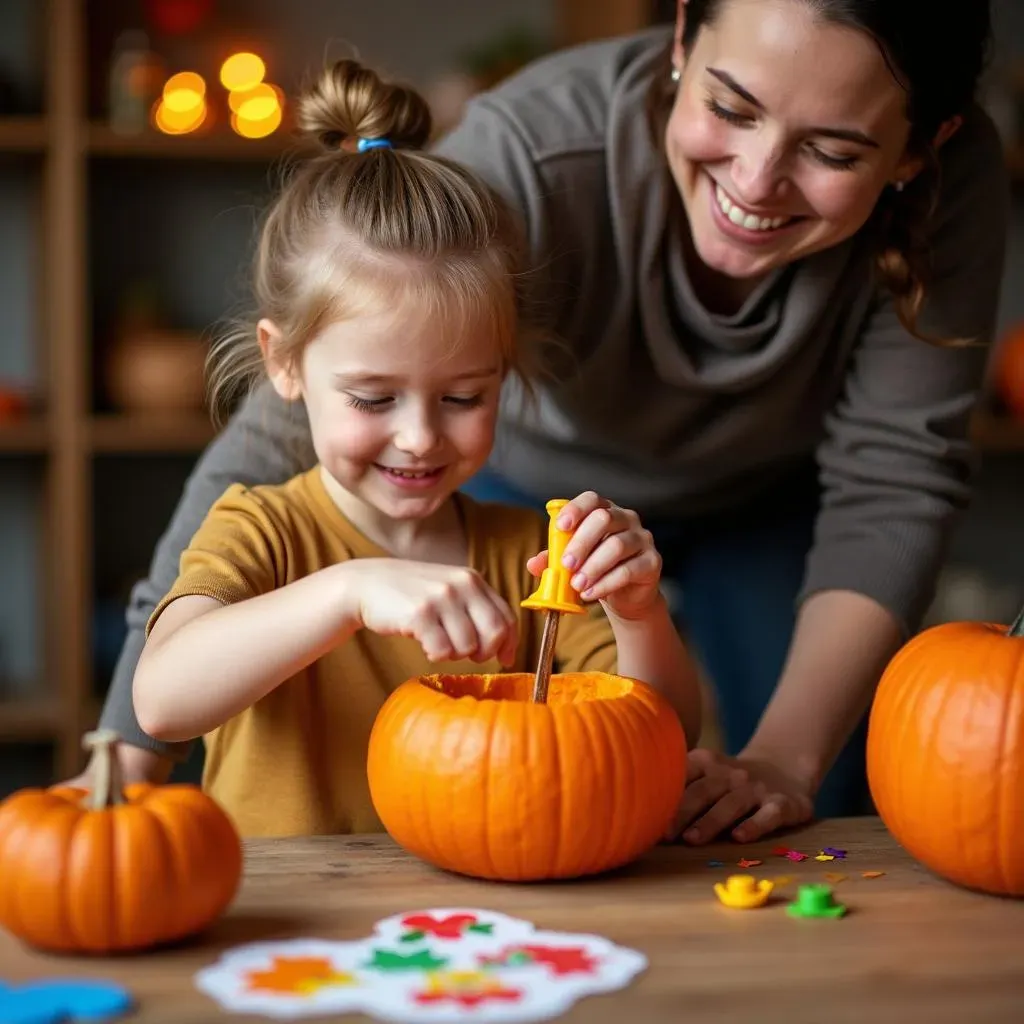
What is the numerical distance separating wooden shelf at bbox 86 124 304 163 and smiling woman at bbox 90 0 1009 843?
1.46 m

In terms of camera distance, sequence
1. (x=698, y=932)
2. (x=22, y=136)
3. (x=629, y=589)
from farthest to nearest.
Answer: (x=22, y=136) < (x=629, y=589) < (x=698, y=932)

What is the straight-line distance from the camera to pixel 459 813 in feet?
3.26

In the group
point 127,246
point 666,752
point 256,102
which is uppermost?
point 256,102

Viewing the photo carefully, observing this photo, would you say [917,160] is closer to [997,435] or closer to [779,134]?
[779,134]

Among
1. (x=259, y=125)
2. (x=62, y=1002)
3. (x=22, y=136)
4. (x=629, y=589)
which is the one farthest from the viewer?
(x=259, y=125)

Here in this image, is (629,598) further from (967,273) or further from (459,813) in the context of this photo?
(967,273)

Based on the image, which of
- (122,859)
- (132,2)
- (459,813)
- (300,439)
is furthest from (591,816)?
(132,2)

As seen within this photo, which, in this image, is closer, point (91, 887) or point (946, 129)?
point (91, 887)

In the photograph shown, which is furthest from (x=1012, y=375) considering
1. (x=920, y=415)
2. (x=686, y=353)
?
(x=686, y=353)

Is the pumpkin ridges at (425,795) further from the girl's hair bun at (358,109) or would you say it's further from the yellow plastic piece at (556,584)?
the girl's hair bun at (358,109)

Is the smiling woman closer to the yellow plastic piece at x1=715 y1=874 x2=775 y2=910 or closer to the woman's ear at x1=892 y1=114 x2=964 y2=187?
the woman's ear at x1=892 y1=114 x2=964 y2=187

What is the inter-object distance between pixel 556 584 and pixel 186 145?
7.16 feet

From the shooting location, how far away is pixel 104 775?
2.83 ft

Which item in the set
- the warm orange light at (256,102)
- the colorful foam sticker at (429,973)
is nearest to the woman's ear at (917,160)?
the colorful foam sticker at (429,973)
